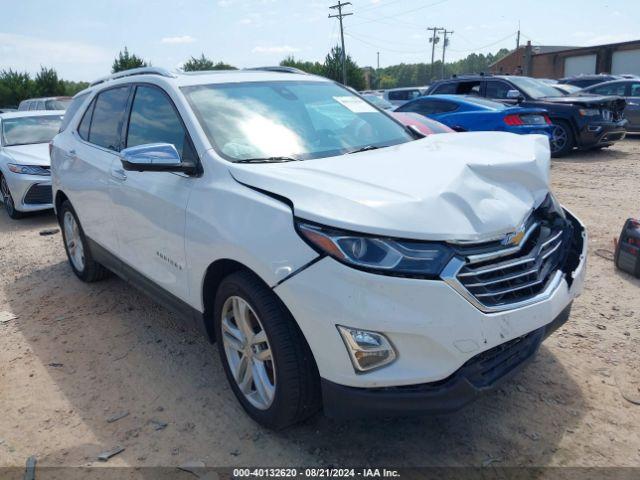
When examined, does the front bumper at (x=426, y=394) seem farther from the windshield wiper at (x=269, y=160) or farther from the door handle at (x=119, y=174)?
the door handle at (x=119, y=174)

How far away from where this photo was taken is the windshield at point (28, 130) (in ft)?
28.9

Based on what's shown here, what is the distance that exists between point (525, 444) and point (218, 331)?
1.64m

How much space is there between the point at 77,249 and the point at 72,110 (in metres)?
1.42

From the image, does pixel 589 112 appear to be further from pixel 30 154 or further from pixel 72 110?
pixel 30 154

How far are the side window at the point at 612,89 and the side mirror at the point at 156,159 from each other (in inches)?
582

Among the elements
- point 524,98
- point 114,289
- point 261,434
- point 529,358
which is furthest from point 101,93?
point 524,98

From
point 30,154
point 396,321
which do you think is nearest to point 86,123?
point 396,321

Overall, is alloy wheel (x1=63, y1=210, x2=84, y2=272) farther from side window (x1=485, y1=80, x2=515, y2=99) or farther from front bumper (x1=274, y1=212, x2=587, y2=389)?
side window (x1=485, y1=80, x2=515, y2=99)

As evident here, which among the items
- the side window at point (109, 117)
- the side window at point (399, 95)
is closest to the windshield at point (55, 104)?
the side window at point (399, 95)

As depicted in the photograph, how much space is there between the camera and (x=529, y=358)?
2418 mm

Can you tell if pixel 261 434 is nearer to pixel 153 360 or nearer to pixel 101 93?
pixel 153 360

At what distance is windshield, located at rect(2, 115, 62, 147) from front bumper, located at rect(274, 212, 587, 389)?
27.3 feet

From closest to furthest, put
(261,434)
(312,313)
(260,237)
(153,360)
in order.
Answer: (312,313)
(260,237)
(261,434)
(153,360)

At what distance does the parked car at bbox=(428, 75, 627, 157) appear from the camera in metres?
10.7
